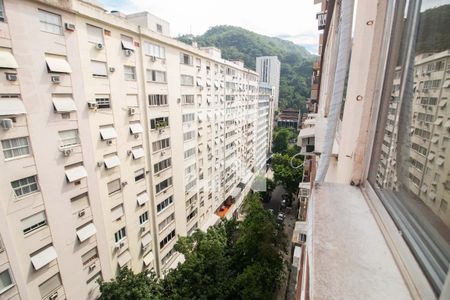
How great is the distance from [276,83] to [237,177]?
45012 mm

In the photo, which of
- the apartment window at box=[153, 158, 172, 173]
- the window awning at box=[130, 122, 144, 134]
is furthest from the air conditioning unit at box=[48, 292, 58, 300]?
the window awning at box=[130, 122, 144, 134]

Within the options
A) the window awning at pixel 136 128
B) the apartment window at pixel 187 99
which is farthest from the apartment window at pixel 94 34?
the apartment window at pixel 187 99

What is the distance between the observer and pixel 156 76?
11234mm

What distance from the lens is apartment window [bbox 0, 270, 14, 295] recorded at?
6309mm

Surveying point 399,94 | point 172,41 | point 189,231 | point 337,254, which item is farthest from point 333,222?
point 189,231

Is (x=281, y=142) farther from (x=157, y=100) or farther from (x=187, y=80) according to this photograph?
(x=157, y=100)

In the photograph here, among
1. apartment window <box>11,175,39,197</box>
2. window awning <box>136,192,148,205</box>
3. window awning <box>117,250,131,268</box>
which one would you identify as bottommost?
window awning <box>117,250,131,268</box>

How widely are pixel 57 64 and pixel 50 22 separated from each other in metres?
1.19

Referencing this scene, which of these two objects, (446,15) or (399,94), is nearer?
(446,15)

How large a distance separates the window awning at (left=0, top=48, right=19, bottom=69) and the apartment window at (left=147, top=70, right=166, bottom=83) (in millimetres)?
5263

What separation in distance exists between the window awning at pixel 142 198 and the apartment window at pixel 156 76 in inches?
214

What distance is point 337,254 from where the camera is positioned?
1084mm

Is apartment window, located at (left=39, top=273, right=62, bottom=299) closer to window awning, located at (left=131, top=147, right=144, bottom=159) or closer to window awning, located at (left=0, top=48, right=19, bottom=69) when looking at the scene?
window awning, located at (left=131, top=147, right=144, bottom=159)

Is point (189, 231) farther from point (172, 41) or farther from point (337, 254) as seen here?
point (337, 254)
